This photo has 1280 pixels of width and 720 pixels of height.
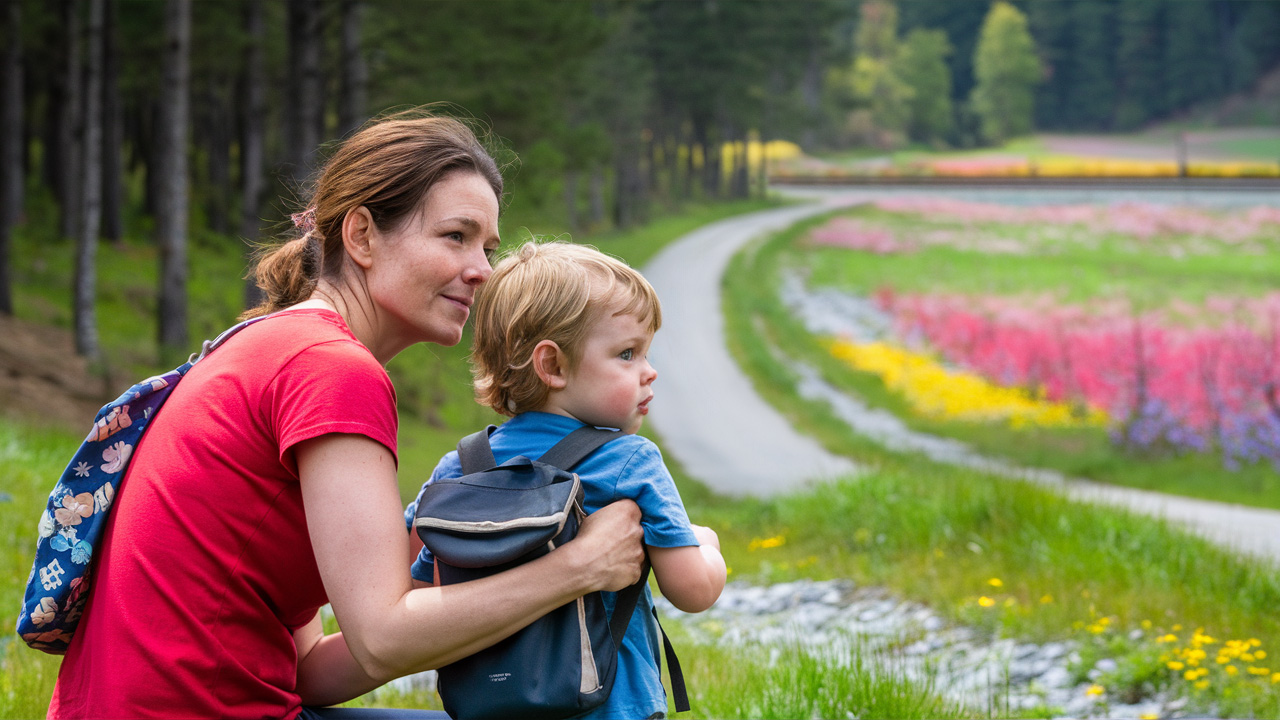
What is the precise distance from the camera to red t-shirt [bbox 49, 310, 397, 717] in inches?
72.9

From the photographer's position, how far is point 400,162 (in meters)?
2.19

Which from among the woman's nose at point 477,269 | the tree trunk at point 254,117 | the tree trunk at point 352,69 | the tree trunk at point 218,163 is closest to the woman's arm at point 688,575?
the woman's nose at point 477,269

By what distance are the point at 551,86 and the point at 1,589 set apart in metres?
18.2

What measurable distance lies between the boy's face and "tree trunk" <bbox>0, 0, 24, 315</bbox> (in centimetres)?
2027

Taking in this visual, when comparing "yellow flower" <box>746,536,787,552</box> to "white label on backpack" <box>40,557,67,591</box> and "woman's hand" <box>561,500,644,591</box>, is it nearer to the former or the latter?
"woman's hand" <box>561,500,644,591</box>

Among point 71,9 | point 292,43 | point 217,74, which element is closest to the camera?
point 292,43

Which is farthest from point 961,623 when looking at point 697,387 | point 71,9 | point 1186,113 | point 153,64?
point 1186,113

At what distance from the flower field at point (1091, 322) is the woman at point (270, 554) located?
16.2m

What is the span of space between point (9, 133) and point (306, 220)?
2323 centimetres

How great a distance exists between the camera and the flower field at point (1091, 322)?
55.7ft

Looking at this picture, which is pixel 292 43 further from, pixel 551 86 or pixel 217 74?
pixel 217 74

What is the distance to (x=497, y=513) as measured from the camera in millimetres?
1961

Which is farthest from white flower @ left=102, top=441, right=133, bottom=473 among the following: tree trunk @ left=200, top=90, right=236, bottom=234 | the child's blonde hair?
tree trunk @ left=200, top=90, right=236, bottom=234

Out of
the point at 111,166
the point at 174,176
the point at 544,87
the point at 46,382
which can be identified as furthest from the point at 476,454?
the point at 111,166
